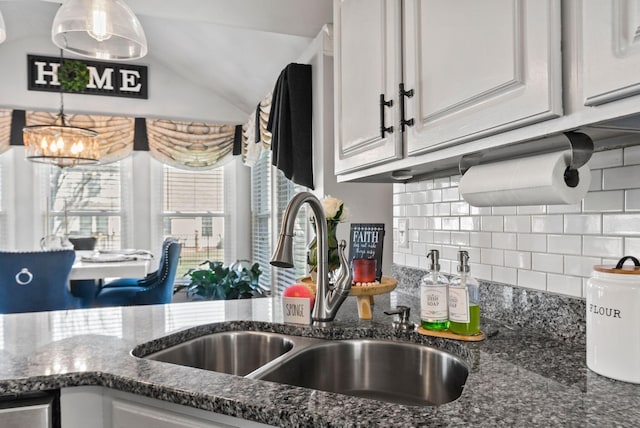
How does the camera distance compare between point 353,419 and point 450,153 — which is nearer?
point 353,419

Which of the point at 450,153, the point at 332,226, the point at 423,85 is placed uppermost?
the point at 423,85

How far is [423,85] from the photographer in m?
1.14

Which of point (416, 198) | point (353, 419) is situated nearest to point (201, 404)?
point (353, 419)

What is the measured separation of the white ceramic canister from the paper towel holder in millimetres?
194

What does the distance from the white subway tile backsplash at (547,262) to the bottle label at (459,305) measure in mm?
212

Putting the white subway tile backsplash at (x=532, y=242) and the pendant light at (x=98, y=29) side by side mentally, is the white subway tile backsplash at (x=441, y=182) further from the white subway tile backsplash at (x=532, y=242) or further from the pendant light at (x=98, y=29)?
the pendant light at (x=98, y=29)

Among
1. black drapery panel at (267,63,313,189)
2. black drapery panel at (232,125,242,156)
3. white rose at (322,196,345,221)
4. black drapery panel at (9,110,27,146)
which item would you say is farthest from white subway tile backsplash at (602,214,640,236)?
black drapery panel at (9,110,27,146)

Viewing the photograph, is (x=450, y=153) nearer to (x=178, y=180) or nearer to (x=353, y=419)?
(x=353, y=419)

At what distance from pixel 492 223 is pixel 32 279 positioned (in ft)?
9.58

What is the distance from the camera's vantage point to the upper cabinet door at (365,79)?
4.15 feet

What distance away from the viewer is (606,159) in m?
1.07

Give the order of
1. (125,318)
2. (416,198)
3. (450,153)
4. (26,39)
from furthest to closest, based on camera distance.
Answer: (26,39), (416,198), (125,318), (450,153)

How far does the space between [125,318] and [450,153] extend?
115cm

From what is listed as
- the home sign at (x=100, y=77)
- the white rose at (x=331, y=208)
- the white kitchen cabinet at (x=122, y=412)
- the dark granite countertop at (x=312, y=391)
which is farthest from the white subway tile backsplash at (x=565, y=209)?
the home sign at (x=100, y=77)
